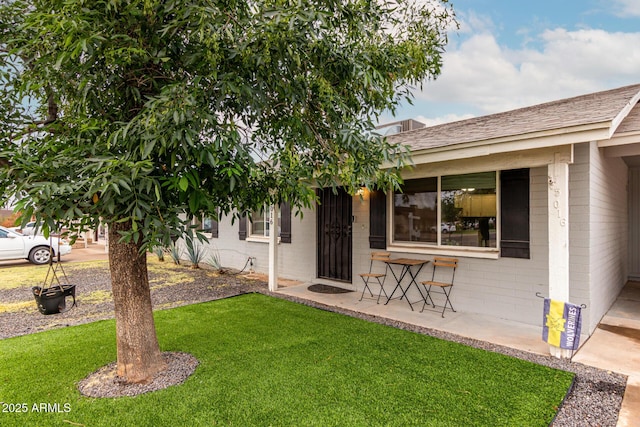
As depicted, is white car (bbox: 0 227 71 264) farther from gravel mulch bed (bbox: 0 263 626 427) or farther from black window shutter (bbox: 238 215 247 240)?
black window shutter (bbox: 238 215 247 240)

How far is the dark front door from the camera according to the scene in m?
6.75

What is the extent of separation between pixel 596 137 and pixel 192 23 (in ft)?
11.5

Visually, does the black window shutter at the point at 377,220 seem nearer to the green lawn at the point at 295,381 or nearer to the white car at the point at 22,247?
the green lawn at the point at 295,381

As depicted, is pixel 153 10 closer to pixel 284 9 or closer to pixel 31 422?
pixel 284 9

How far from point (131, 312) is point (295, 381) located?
1530mm

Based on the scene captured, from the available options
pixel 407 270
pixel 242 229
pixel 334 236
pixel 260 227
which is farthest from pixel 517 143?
pixel 242 229

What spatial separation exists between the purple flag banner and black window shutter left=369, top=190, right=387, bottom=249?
9.07 feet

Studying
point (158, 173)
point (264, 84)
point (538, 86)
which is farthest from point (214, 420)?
point (538, 86)

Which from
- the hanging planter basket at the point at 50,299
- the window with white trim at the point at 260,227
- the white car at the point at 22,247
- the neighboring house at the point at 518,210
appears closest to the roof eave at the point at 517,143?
the neighboring house at the point at 518,210

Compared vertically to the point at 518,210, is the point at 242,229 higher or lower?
lower

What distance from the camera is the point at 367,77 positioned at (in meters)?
2.55

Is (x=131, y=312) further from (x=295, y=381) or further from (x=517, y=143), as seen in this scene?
(x=517, y=143)

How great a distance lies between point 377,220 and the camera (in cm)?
605

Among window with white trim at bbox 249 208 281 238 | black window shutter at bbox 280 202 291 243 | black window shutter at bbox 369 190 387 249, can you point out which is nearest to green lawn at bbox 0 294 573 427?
black window shutter at bbox 369 190 387 249
